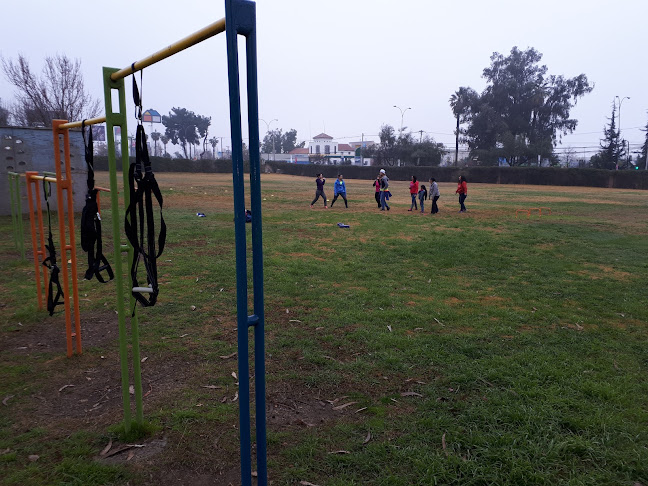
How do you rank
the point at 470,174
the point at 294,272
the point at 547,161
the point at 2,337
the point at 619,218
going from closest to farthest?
the point at 2,337
the point at 294,272
the point at 619,218
the point at 470,174
the point at 547,161

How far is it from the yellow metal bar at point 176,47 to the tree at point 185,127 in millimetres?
104168

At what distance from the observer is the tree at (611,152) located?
56781 millimetres

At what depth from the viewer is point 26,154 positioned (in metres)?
15.9

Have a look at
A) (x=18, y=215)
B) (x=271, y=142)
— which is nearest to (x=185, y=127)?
(x=271, y=142)

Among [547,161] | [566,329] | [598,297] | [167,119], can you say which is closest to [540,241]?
[598,297]

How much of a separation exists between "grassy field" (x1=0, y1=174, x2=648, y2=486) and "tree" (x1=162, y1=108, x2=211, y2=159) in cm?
9869

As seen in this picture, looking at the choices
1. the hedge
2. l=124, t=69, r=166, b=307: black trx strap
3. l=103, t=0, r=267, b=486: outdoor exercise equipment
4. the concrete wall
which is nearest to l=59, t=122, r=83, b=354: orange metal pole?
l=124, t=69, r=166, b=307: black trx strap

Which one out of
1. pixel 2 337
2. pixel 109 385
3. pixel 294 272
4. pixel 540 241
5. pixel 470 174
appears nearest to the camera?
pixel 109 385

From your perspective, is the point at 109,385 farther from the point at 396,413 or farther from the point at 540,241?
the point at 540,241

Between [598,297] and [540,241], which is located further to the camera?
[540,241]

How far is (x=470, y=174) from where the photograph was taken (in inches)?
2057

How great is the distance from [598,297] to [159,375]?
621cm

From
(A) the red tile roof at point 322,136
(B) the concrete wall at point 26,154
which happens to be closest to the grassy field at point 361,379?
(B) the concrete wall at point 26,154

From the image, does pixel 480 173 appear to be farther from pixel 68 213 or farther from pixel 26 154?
pixel 68 213
